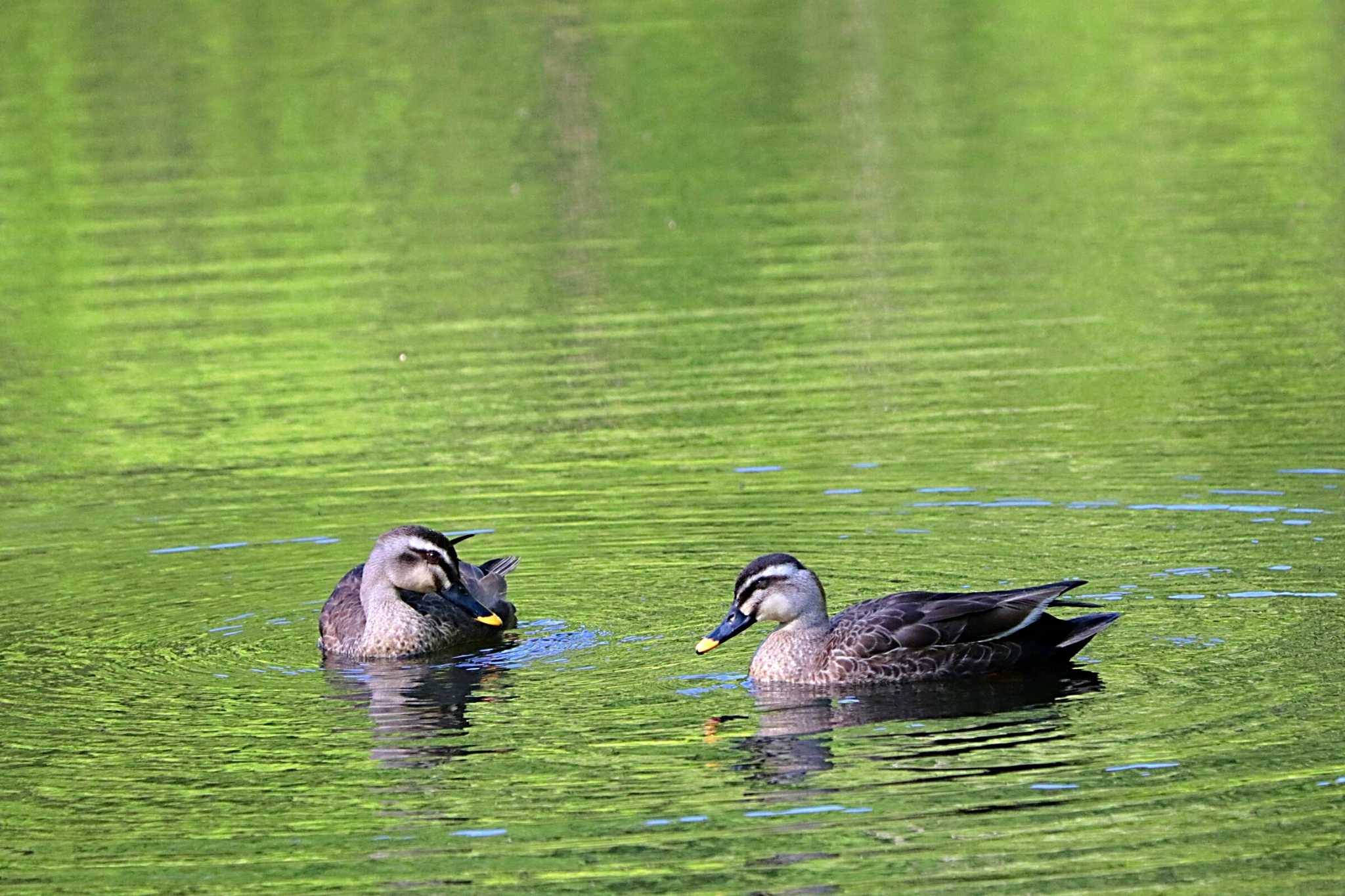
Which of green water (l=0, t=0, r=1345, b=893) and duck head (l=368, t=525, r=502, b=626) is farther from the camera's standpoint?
duck head (l=368, t=525, r=502, b=626)

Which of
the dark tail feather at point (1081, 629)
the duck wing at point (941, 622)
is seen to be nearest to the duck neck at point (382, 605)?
the duck wing at point (941, 622)

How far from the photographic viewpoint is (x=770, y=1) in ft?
180

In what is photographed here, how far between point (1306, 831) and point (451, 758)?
4098mm

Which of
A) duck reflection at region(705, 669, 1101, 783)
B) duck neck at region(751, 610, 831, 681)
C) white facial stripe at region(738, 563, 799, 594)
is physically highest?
white facial stripe at region(738, 563, 799, 594)

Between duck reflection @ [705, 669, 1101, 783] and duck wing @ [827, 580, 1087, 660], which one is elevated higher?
duck wing @ [827, 580, 1087, 660]

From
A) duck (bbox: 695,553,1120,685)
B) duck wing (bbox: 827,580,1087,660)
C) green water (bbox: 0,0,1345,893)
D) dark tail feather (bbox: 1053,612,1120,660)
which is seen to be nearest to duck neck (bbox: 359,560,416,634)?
green water (bbox: 0,0,1345,893)

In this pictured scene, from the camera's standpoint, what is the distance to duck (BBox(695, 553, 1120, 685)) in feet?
40.4

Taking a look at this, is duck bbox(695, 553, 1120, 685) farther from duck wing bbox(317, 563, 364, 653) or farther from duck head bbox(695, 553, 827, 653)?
duck wing bbox(317, 563, 364, 653)

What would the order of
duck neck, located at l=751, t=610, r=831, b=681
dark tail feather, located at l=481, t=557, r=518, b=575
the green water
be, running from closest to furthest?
the green water
duck neck, located at l=751, t=610, r=831, b=681
dark tail feather, located at l=481, t=557, r=518, b=575

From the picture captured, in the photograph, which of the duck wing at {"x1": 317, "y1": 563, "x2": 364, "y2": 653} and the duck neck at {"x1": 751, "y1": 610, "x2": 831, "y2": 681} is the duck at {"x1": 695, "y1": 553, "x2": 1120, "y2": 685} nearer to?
the duck neck at {"x1": 751, "y1": 610, "x2": 831, "y2": 681}

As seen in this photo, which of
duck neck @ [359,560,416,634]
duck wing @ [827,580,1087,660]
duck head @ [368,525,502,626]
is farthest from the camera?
duck neck @ [359,560,416,634]

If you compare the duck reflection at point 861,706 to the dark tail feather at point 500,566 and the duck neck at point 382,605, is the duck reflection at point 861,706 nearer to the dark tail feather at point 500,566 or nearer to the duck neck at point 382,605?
the dark tail feather at point 500,566

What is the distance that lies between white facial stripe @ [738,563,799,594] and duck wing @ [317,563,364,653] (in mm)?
2622

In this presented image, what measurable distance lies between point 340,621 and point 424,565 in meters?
0.61
